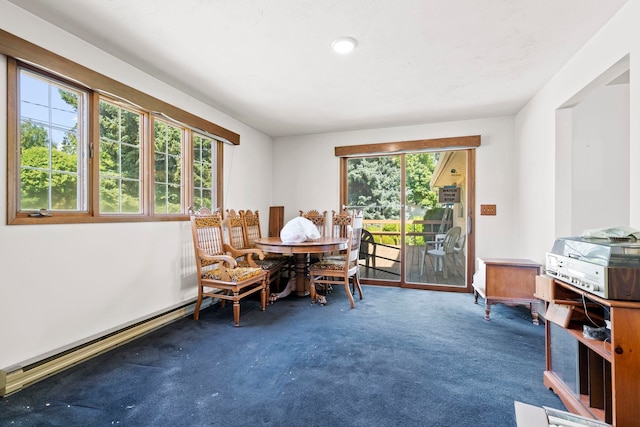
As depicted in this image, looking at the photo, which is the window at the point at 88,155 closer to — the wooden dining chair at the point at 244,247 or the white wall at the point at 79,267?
the white wall at the point at 79,267

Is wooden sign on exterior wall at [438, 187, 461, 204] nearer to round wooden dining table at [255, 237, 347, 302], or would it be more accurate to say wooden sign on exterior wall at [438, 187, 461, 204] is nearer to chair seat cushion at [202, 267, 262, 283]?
round wooden dining table at [255, 237, 347, 302]

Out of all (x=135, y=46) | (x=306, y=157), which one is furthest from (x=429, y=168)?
(x=135, y=46)

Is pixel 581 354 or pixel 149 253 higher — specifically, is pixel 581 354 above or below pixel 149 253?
below

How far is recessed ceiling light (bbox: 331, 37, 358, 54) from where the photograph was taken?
2.08m

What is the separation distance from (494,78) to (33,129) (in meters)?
3.77

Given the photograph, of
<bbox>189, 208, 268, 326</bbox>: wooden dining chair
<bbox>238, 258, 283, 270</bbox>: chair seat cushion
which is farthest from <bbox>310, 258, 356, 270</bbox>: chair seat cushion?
<bbox>189, 208, 268, 326</bbox>: wooden dining chair

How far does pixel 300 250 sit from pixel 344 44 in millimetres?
1977

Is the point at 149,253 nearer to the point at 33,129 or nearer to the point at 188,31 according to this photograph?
the point at 33,129

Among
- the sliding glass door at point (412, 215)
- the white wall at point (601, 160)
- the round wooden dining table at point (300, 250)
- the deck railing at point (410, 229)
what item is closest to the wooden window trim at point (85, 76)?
the round wooden dining table at point (300, 250)

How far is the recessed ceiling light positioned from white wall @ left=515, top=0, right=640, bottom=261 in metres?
1.67

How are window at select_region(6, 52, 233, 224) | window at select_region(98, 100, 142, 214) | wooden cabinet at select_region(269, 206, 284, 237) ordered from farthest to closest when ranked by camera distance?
1. wooden cabinet at select_region(269, 206, 284, 237)
2. window at select_region(98, 100, 142, 214)
3. window at select_region(6, 52, 233, 224)

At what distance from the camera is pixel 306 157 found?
470 centimetres

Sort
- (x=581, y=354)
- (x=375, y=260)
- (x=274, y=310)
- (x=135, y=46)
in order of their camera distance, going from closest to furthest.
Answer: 1. (x=581, y=354)
2. (x=135, y=46)
3. (x=274, y=310)
4. (x=375, y=260)

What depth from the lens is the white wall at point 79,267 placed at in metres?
1.75
